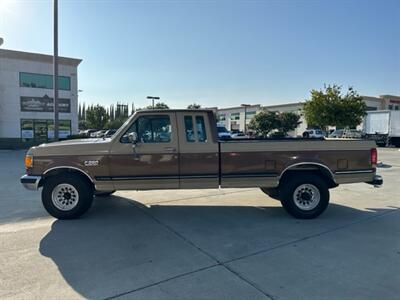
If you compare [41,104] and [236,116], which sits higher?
[236,116]

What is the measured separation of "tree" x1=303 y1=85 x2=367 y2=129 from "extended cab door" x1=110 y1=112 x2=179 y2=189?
1157 inches

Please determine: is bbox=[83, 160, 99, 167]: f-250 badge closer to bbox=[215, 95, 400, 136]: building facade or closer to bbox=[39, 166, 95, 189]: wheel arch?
bbox=[39, 166, 95, 189]: wheel arch

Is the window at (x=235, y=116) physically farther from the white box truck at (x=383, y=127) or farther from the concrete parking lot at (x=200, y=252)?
the concrete parking lot at (x=200, y=252)

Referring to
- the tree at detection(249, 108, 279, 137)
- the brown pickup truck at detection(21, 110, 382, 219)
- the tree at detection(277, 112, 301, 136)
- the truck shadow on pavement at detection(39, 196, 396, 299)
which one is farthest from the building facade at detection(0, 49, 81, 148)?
the tree at detection(277, 112, 301, 136)

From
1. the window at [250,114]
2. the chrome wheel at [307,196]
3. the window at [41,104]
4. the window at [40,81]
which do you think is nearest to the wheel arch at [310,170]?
the chrome wheel at [307,196]

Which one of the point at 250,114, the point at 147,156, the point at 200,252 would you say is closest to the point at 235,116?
the point at 250,114

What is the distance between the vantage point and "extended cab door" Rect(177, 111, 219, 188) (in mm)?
6043

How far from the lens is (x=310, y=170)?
248 inches

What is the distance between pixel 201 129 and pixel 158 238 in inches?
89.4

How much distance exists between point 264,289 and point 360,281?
1191mm

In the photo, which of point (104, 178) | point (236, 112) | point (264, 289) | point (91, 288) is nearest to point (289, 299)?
point (264, 289)

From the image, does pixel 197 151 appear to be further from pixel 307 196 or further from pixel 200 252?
pixel 307 196

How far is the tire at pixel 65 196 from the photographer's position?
5.96 meters

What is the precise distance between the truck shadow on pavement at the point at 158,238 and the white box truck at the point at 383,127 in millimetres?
29099
